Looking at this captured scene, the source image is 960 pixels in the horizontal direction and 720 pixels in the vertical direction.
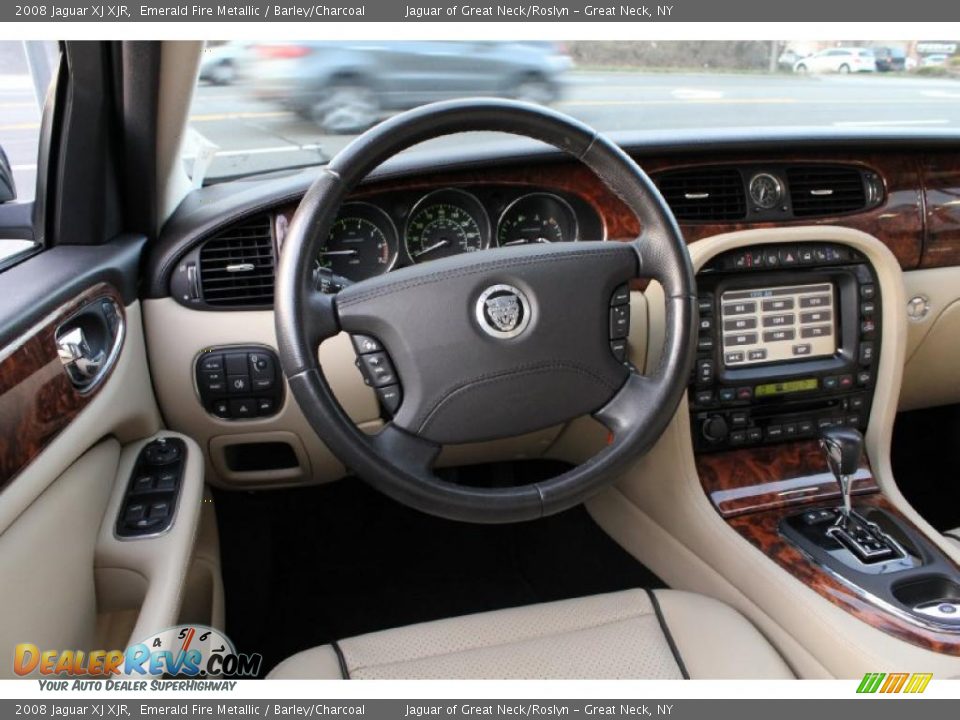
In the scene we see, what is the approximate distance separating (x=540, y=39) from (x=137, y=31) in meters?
0.71

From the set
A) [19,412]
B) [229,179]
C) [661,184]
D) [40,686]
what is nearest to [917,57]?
[661,184]

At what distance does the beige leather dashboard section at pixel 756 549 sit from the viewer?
51.3 inches

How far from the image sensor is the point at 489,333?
1.25m

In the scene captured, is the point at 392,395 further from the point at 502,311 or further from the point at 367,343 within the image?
the point at 502,311

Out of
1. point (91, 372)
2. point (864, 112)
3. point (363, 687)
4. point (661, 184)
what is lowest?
point (363, 687)

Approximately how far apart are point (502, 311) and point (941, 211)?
1454mm

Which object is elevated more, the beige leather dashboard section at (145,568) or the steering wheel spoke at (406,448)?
the steering wheel spoke at (406,448)

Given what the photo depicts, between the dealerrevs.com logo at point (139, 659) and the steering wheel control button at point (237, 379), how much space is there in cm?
47

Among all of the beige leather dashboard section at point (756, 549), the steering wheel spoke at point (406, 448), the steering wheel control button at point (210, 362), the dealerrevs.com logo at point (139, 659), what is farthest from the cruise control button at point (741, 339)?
the dealerrevs.com logo at point (139, 659)

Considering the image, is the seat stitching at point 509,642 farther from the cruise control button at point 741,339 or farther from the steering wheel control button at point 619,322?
the cruise control button at point 741,339

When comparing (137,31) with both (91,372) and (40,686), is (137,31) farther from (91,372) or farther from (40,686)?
(40,686)

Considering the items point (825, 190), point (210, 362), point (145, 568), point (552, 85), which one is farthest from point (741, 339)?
point (145, 568)

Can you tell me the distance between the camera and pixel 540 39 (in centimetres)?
145

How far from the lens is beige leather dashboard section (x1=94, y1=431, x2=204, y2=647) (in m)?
1.25
